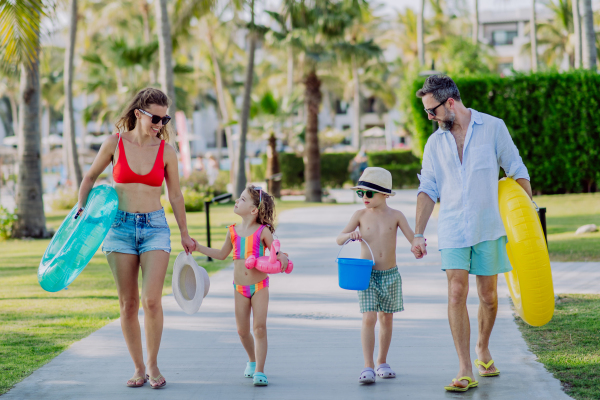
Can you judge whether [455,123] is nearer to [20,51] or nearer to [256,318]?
[256,318]

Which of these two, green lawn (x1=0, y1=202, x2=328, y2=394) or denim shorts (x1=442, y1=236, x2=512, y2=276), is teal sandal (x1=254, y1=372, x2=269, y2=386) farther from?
green lawn (x1=0, y1=202, x2=328, y2=394)

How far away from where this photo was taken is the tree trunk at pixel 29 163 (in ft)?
44.4

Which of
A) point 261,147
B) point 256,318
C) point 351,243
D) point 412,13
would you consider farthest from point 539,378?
point 261,147

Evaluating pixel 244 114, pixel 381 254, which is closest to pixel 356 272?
pixel 381 254

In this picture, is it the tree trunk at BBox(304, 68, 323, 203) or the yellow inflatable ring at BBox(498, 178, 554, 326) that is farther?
the tree trunk at BBox(304, 68, 323, 203)

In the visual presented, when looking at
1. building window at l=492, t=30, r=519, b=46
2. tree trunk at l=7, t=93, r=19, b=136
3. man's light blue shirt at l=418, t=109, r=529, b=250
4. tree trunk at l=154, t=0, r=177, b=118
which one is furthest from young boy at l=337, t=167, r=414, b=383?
building window at l=492, t=30, r=519, b=46

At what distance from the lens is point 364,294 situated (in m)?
4.38

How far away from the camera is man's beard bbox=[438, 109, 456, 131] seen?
416 cm

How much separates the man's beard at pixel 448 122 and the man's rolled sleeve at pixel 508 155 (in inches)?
11.3

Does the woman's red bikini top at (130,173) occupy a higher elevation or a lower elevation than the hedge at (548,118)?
lower

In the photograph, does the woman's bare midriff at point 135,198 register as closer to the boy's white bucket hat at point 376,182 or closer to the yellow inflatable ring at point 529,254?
the boy's white bucket hat at point 376,182

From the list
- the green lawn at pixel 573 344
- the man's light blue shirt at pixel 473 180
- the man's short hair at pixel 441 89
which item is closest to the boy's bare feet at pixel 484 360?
the green lawn at pixel 573 344

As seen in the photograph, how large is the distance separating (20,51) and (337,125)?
196 ft

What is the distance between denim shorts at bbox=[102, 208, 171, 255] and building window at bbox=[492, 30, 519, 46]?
6422cm
